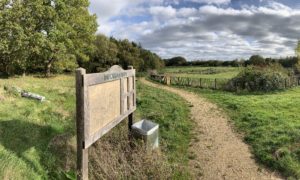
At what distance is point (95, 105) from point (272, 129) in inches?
272

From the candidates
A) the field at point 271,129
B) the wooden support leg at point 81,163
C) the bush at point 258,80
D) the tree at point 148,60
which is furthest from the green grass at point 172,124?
the tree at point 148,60

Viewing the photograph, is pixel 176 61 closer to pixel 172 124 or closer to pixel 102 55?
pixel 102 55

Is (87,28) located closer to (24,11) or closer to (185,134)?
(24,11)

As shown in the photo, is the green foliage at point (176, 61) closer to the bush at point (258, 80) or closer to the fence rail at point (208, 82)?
the fence rail at point (208, 82)

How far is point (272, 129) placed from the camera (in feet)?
31.9

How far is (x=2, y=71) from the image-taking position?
78.6ft

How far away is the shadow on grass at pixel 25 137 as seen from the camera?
5496mm

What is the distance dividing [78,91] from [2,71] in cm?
2236

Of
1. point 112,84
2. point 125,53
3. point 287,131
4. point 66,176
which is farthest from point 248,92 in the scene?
point 125,53

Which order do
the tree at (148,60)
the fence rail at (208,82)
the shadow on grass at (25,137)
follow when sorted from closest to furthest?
the shadow on grass at (25,137), the fence rail at (208,82), the tree at (148,60)

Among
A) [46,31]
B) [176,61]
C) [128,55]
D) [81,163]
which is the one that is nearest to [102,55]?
[128,55]

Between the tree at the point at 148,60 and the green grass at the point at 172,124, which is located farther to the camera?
the tree at the point at 148,60

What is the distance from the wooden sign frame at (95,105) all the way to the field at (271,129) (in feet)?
13.2

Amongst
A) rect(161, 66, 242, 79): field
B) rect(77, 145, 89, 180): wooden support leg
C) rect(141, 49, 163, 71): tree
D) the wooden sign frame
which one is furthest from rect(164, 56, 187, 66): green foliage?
rect(77, 145, 89, 180): wooden support leg
